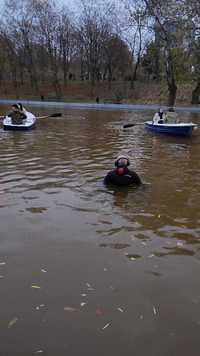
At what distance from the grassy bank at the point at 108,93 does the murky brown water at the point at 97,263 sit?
3810cm

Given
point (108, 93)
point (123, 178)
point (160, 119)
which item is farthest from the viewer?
point (108, 93)

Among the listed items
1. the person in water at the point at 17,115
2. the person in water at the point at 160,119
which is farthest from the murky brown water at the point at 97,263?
the person in water at the point at 17,115

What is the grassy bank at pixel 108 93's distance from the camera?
47.9 m

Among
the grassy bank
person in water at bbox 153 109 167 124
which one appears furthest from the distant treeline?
person in water at bbox 153 109 167 124

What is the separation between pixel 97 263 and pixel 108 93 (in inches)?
2039

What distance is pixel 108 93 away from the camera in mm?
55312

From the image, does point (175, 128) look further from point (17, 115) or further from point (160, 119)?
point (17, 115)

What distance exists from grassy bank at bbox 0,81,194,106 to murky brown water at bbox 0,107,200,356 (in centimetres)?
3810

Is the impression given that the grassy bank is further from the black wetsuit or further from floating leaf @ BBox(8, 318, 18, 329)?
floating leaf @ BBox(8, 318, 18, 329)

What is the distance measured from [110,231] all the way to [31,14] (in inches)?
2363

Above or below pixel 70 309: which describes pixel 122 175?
above

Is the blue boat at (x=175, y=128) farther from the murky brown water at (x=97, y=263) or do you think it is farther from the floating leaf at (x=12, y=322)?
the floating leaf at (x=12, y=322)

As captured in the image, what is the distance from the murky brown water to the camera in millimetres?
3816

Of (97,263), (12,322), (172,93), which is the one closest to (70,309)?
(12,322)
